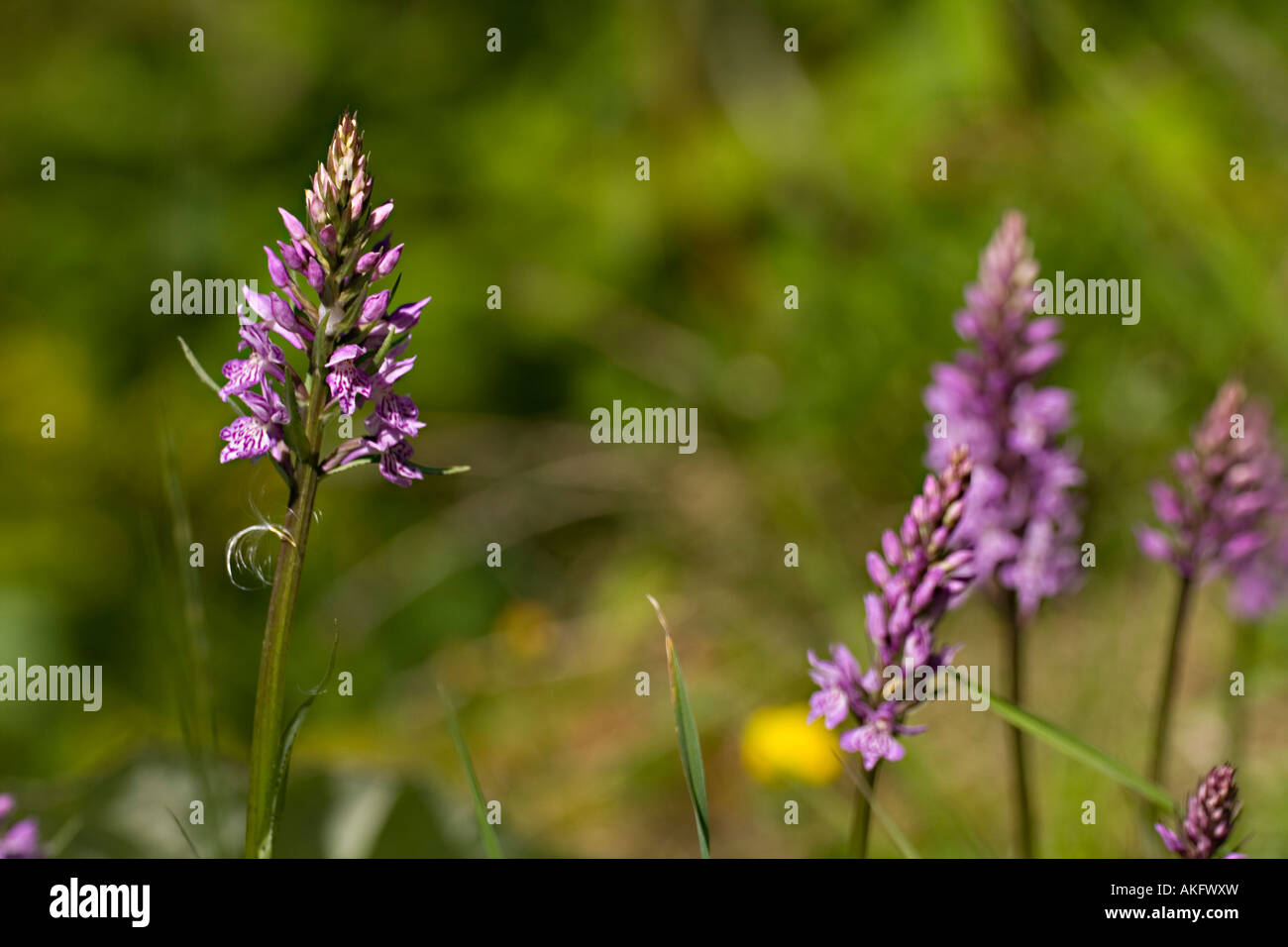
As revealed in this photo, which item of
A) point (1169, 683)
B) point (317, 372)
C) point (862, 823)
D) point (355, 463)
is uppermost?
point (317, 372)

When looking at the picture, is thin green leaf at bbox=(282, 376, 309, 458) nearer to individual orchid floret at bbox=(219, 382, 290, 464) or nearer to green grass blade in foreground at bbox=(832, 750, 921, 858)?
individual orchid floret at bbox=(219, 382, 290, 464)

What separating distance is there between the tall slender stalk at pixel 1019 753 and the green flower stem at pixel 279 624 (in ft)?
5.15

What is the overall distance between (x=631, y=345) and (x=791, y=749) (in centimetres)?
284

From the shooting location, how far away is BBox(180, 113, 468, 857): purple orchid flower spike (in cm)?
153

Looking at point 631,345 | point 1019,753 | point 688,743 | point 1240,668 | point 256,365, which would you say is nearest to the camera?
point 256,365

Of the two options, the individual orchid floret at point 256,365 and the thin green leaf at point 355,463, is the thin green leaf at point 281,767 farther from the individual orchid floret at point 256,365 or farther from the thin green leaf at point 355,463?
the individual orchid floret at point 256,365

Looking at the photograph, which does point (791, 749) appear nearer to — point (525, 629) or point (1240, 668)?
point (525, 629)

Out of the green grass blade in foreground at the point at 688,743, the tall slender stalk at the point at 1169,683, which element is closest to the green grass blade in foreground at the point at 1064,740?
the green grass blade in foreground at the point at 688,743

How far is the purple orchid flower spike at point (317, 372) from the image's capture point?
5.01ft

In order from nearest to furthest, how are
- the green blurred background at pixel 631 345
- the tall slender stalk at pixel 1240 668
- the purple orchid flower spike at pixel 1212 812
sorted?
the purple orchid flower spike at pixel 1212 812
the tall slender stalk at pixel 1240 668
the green blurred background at pixel 631 345

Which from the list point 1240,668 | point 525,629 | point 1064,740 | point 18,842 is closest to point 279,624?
point 18,842

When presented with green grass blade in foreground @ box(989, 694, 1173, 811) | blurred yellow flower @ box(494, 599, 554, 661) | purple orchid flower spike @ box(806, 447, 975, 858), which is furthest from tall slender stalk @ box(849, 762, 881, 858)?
blurred yellow flower @ box(494, 599, 554, 661)

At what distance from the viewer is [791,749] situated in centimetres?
360
